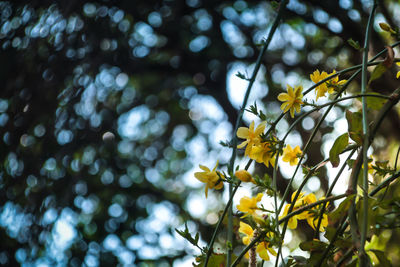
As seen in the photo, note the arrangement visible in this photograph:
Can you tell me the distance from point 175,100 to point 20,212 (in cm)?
137

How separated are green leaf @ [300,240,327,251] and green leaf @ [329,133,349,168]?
3.8 inches

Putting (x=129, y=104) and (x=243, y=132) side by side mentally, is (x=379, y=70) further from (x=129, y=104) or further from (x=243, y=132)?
(x=129, y=104)

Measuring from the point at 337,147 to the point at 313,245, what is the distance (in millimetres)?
118

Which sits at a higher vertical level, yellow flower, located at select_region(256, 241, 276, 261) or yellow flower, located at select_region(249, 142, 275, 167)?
yellow flower, located at select_region(249, 142, 275, 167)

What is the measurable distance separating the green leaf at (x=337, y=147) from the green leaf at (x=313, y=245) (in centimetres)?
10

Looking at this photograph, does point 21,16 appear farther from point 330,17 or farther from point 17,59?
point 330,17

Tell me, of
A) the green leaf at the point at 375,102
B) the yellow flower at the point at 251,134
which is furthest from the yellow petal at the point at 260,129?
the green leaf at the point at 375,102

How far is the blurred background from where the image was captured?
50.6 inches

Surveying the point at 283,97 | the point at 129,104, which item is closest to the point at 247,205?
the point at 283,97

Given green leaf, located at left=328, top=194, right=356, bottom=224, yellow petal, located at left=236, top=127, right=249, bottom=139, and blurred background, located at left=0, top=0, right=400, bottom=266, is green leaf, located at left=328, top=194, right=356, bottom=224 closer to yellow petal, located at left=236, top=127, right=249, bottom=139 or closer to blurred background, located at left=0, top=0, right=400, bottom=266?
yellow petal, located at left=236, top=127, right=249, bottom=139

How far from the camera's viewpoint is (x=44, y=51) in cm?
129

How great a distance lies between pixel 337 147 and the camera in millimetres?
464

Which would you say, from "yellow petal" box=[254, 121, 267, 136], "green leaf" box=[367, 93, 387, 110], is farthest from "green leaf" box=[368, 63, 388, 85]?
"yellow petal" box=[254, 121, 267, 136]

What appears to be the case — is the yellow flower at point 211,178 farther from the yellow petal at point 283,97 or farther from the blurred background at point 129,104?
the blurred background at point 129,104
